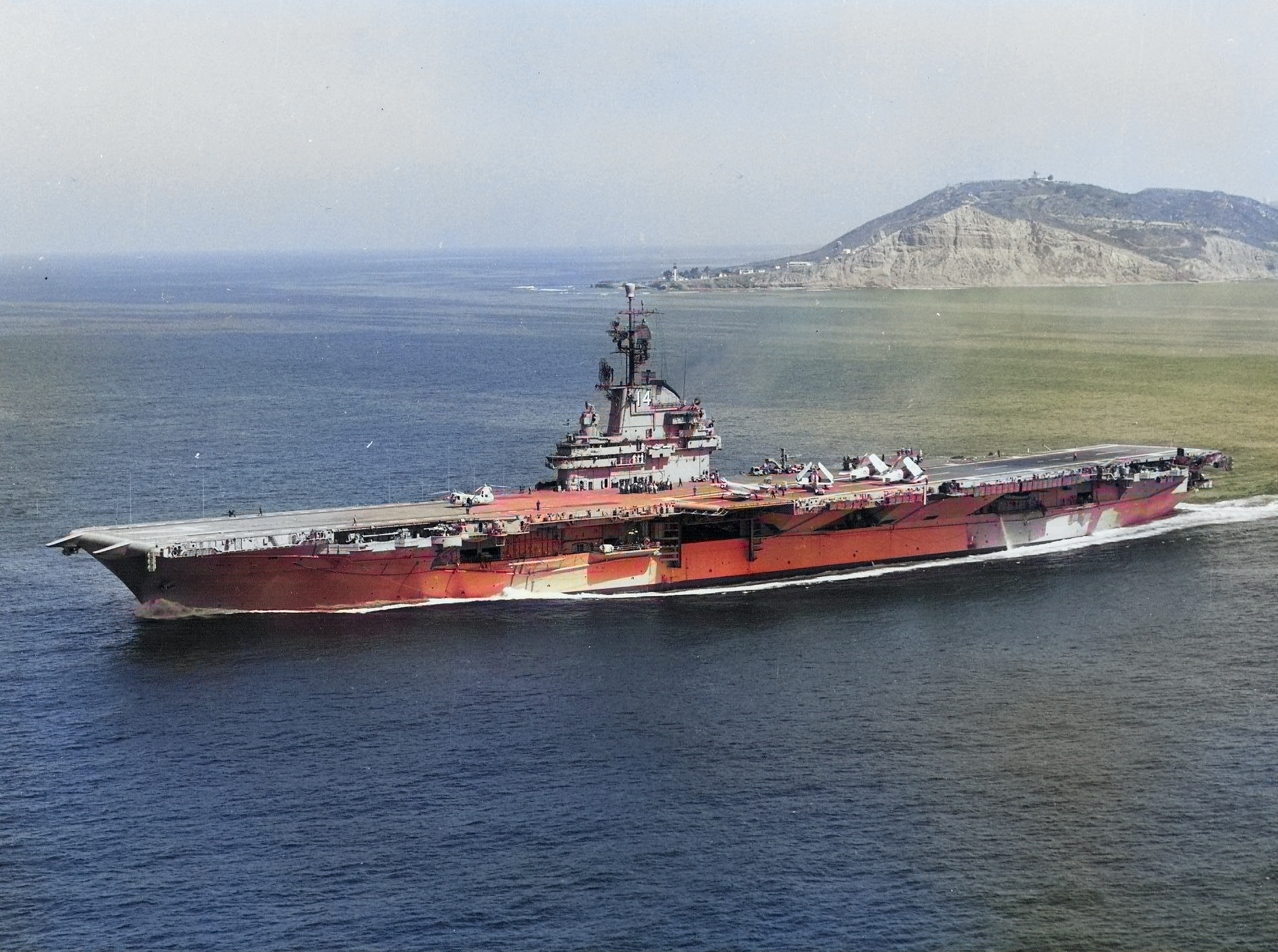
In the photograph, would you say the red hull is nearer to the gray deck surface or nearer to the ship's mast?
the gray deck surface

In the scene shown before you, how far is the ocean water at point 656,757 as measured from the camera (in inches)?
930

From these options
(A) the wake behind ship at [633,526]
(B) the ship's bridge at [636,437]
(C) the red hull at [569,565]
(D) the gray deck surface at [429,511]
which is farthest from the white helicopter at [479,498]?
(B) the ship's bridge at [636,437]

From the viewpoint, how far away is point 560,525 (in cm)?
4103

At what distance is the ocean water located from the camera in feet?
77.5

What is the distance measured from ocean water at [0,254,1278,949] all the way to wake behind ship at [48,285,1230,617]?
3.53ft

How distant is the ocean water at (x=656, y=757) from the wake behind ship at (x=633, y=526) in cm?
108

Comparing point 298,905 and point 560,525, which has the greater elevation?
point 560,525

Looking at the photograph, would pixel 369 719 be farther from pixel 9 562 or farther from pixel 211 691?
pixel 9 562

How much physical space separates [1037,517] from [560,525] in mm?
15505

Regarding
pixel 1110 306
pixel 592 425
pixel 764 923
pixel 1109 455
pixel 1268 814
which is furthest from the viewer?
pixel 1110 306

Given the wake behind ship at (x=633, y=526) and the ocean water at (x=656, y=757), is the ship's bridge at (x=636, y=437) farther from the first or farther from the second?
the ocean water at (x=656, y=757)

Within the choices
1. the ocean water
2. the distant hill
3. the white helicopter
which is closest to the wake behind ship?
the white helicopter

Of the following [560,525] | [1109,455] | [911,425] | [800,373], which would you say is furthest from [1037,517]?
[800,373]

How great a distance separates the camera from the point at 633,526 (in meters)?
42.3
